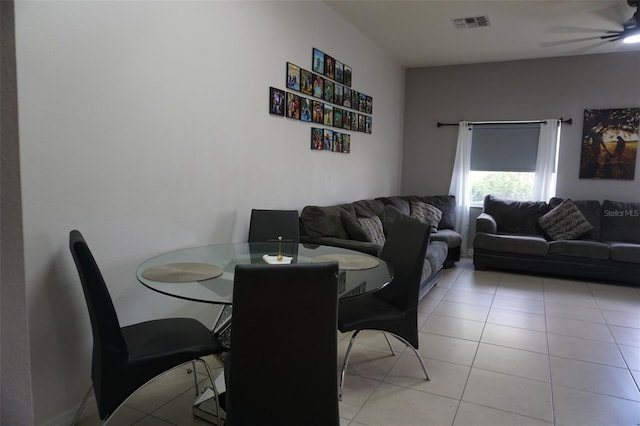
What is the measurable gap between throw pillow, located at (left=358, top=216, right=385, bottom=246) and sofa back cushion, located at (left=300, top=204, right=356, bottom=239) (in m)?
0.37

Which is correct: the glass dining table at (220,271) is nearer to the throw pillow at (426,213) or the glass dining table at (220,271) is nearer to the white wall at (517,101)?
the throw pillow at (426,213)

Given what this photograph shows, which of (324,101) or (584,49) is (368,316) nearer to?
(324,101)

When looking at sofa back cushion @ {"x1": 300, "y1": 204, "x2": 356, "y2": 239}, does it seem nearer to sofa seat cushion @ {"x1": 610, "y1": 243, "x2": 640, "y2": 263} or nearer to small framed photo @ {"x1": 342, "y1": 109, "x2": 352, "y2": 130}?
small framed photo @ {"x1": 342, "y1": 109, "x2": 352, "y2": 130}

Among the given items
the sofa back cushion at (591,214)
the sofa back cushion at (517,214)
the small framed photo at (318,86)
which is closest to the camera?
the small framed photo at (318,86)

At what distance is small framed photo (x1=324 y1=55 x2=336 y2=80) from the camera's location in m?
4.08

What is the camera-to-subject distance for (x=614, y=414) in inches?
86.7

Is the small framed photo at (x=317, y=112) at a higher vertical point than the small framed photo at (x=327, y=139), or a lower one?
higher

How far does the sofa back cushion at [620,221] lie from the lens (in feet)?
16.7

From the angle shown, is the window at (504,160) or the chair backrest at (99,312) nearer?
the chair backrest at (99,312)

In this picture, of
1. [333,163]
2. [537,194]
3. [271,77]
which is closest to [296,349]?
[271,77]

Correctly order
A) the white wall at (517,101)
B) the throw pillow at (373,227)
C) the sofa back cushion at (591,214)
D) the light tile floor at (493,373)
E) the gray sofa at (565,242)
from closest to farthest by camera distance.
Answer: the light tile floor at (493,373)
the throw pillow at (373,227)
the gray sofa at (565,242)
the sofa back cushion at (591,214)
the white wall at (517,101)

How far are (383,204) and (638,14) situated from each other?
117 inches

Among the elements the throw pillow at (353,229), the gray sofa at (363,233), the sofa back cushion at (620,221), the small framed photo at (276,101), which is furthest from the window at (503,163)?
the small framed photo at (276,101)

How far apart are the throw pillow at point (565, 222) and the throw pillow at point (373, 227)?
2.39m
